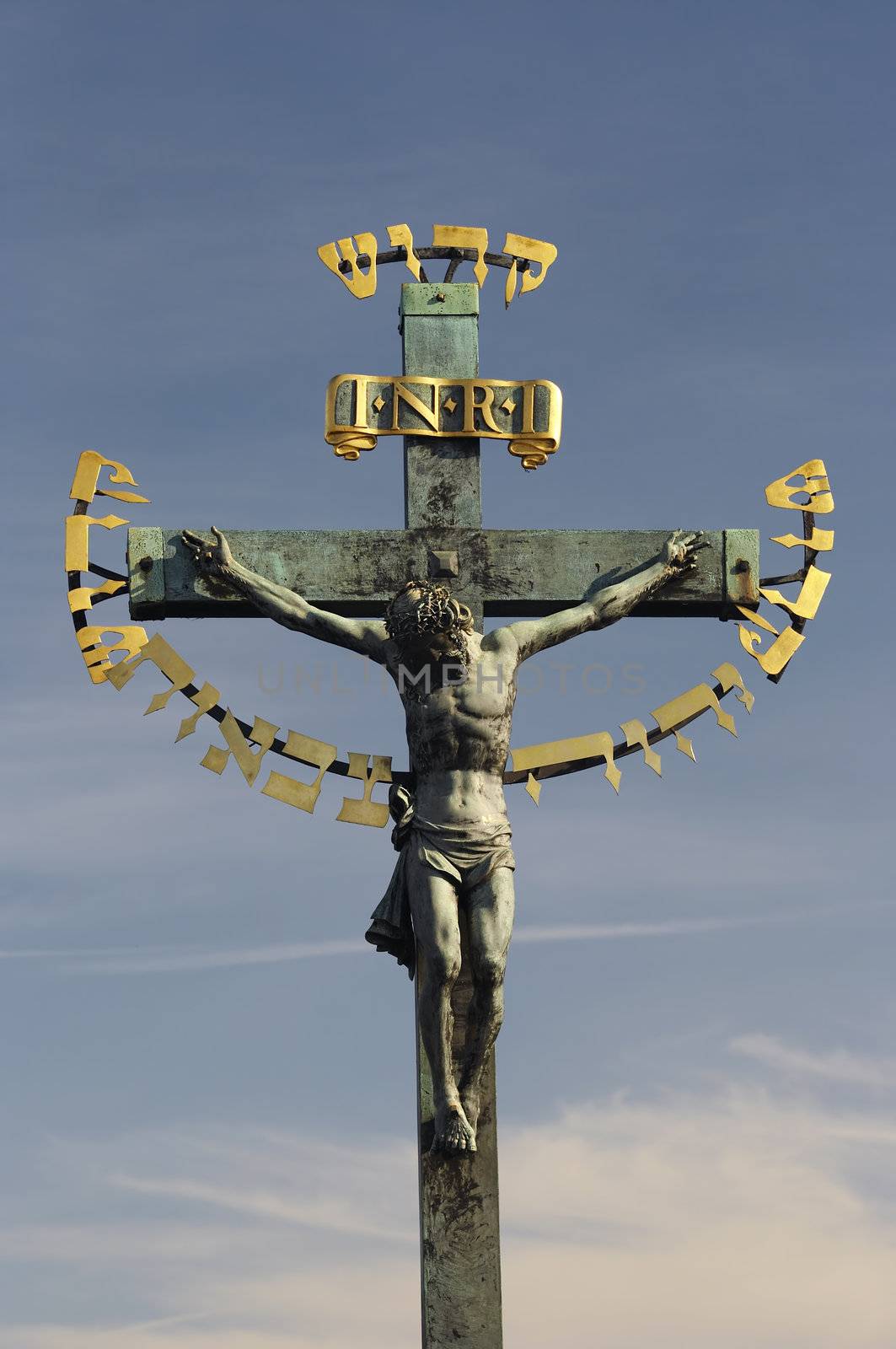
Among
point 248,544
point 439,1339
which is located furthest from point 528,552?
point 439,1339

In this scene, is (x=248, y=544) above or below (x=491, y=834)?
above

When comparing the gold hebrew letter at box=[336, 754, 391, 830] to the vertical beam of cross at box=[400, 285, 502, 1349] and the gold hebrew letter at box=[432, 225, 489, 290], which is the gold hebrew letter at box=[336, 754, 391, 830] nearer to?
the vertical beam of cross at box=[400, 285, 502, 1349]

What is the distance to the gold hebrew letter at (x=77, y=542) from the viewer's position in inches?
439

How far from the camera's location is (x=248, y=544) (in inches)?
444

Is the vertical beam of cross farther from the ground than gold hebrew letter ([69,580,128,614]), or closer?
closer

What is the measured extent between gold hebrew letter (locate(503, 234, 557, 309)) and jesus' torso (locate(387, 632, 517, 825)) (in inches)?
74.2

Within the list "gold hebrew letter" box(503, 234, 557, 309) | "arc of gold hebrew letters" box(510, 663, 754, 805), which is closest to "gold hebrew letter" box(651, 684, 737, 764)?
"arc of gold hebrew letters" box(510, 663, 754, 805)

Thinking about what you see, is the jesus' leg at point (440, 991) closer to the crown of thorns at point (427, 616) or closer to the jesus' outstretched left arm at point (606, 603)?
the crown of thorns at point (427, 616)

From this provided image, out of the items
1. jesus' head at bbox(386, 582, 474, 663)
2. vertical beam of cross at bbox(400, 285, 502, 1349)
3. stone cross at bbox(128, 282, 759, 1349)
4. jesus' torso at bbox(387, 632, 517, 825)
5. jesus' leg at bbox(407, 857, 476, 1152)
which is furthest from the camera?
stone cross at bbox(128, 282, 759, 1349)

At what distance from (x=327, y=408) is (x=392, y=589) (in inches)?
33.6

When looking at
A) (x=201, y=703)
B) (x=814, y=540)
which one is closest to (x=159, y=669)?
(x=201, y=703)

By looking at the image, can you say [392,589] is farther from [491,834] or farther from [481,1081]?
[481,1081]

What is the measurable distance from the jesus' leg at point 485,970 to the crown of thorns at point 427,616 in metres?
0.99

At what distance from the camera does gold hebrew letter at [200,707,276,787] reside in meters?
10.9
